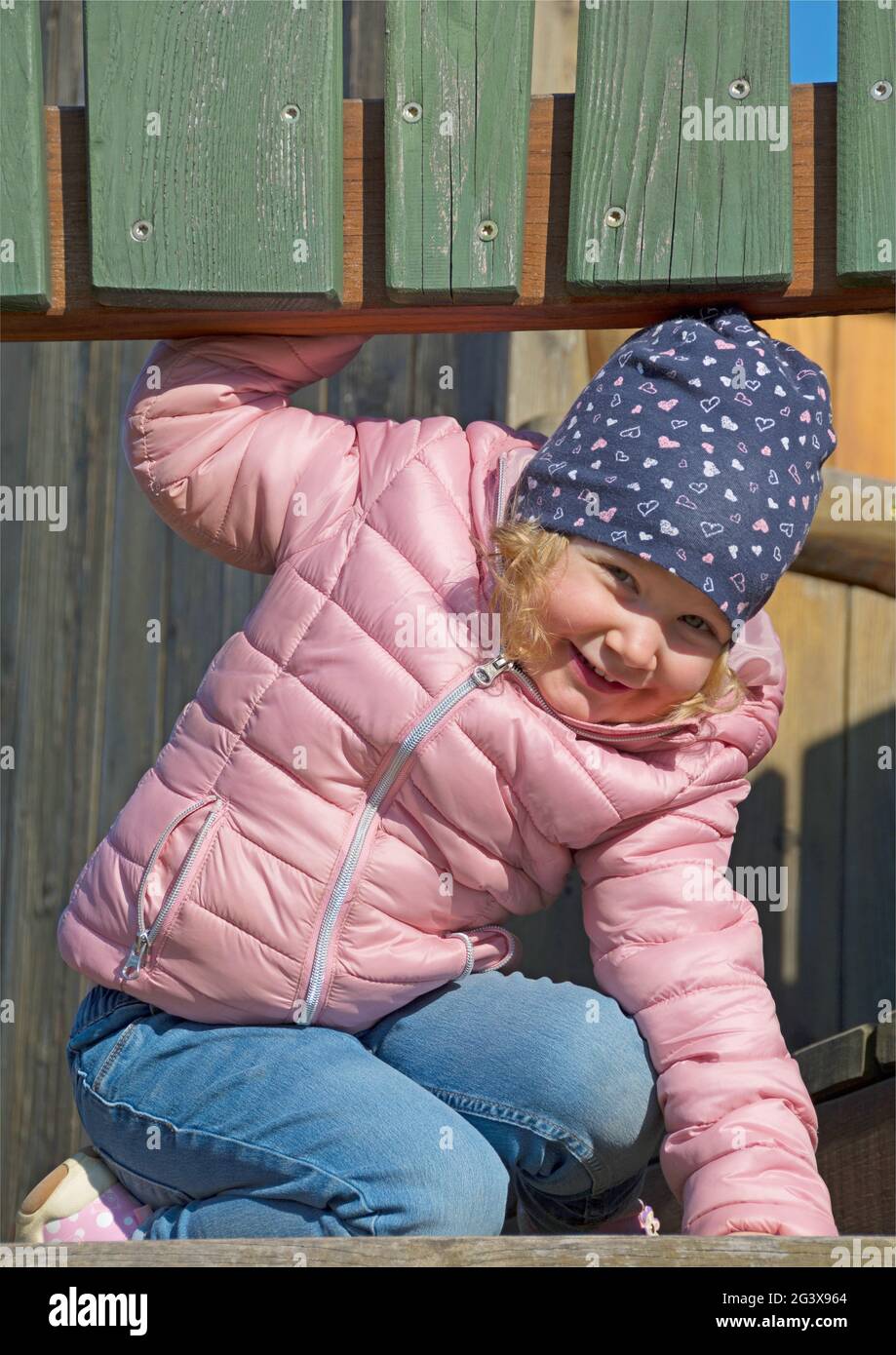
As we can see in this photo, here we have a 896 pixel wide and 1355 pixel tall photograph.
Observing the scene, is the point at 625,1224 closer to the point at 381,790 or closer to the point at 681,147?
the point at 381,790

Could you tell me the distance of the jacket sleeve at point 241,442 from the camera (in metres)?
2.05

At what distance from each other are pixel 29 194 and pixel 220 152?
22 cm

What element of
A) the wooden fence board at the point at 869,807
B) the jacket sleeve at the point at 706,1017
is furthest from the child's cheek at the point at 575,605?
the wooden fence board at the point at 869,807

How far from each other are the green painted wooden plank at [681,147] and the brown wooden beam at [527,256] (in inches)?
1.4

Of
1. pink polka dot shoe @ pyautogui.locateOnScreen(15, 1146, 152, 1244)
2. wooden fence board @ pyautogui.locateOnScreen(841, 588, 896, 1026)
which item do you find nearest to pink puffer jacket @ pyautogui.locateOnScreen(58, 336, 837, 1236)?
pink polka dot shoe @ pyautogui.locateOnScreen(15, 1146, 152, 1244)

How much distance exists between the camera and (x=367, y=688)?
1.99m

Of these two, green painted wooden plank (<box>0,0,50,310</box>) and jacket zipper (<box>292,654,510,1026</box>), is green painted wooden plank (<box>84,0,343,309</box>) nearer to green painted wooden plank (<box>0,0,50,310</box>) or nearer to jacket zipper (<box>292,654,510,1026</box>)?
green painted wooden plank (<box>0,0,50,310</box>)

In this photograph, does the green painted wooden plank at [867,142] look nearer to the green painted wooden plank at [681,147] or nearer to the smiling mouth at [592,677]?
the green painted wooden plank at [681,147]

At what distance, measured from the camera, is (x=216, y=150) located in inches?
74.5

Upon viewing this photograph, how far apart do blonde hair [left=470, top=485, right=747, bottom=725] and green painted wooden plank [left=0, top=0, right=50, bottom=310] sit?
60 centimetres

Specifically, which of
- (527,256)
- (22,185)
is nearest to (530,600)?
(527,256)

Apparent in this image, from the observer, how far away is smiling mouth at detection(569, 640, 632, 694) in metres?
1.99

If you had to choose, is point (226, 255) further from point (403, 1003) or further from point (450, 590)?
point (403, 1003)
